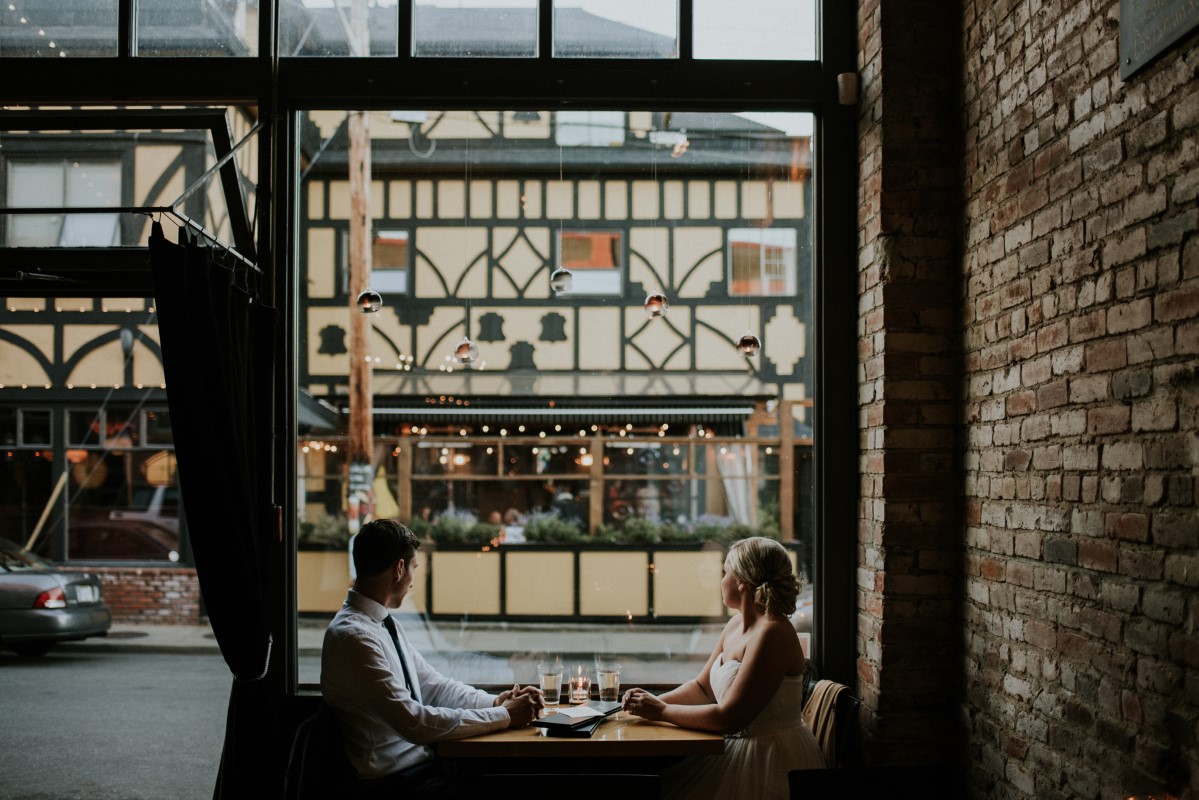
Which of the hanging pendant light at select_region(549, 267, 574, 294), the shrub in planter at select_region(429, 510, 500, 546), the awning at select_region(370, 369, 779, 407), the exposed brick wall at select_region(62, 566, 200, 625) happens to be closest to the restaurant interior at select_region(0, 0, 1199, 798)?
the hanging pendant light at select_region(549, 267, 574, 294)

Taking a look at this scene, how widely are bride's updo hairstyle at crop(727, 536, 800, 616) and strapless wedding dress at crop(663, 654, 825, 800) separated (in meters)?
0.23

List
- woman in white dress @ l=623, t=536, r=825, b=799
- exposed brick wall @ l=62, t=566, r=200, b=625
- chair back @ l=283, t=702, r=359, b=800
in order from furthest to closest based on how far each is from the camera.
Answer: exposed brick wall @ l=62, t=566, r=200, b=625 < woman in white dress @ l=623, t=536, r=825, b=799 < chair back @ l=283, t=702, r=359, b=800

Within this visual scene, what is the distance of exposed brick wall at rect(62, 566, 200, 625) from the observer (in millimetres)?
9672

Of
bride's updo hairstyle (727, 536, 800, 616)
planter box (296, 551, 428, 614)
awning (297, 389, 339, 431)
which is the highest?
awning (297, 389, 339, 431)

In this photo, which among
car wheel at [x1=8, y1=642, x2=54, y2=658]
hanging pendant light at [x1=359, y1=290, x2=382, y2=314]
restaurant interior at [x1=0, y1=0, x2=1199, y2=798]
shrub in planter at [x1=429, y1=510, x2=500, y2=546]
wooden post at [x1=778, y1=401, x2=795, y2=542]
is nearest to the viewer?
restaurant interior at [x1=0, y1=0, x2=1199, y2=798]

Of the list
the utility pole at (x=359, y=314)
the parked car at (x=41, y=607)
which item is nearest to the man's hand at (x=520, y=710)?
the utility pole at (x=359, y=314)

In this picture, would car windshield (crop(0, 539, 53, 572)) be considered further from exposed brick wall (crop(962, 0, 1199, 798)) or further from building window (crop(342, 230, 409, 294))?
exposed brick wall (crop(962, 0, 1199, 798))

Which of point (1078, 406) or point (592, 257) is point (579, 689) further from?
point (592, 257)

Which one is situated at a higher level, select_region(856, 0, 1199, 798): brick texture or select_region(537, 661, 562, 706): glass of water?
select_region(856, 0, 1199, 798): brick texture

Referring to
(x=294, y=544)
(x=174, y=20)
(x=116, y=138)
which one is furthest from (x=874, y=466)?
(x=116, y=138)

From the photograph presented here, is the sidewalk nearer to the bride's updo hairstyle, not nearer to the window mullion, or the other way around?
the bride's updo hairstyle

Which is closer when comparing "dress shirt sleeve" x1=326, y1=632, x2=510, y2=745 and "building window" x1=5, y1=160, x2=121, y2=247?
"dress shirt sleeve" x1=326, y1=632, x2=510, y2=745

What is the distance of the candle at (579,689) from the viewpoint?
3.21 metres

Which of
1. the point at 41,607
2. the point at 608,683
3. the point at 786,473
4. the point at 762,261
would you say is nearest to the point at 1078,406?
the point at 608,683
